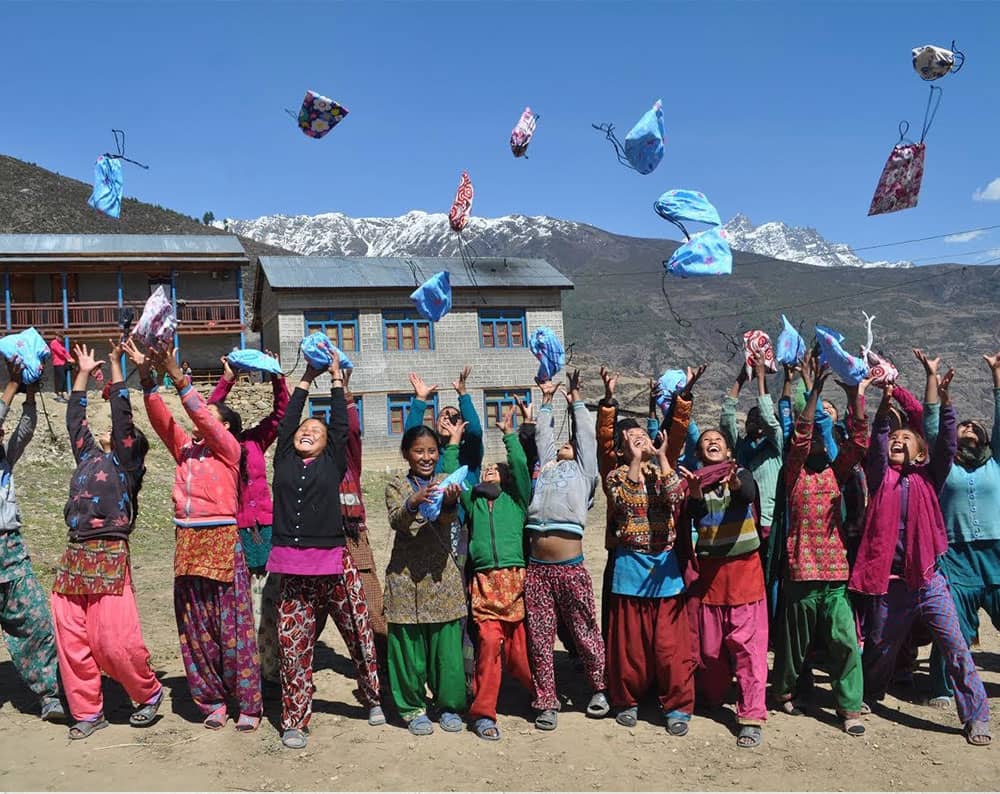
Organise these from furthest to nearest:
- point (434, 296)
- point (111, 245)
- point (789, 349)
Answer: point (111, 245)
point (434, 296)
point (789, 349)

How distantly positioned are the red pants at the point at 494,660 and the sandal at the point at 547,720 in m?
0.17

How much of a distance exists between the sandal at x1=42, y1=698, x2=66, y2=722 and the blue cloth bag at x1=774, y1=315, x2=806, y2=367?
4.92m

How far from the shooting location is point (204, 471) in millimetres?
4902

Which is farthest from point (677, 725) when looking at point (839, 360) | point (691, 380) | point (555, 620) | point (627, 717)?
point (839, 360)

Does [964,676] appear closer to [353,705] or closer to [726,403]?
[726,403]

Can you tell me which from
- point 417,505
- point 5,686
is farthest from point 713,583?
point 5,686

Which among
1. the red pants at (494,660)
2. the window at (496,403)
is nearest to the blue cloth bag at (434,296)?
the red pants at (494,660)

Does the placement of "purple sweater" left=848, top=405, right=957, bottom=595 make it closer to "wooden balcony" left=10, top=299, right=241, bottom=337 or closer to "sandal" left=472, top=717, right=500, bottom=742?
"sandal" left=472, top=717, right=500, bottom=742

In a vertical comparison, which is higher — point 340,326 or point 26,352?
point 340,326

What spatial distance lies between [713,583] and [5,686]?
4.65 metres

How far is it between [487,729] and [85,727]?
88.5 inches

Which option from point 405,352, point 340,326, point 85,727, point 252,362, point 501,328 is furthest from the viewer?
point 501,328

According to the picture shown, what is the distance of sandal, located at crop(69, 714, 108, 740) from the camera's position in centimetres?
477

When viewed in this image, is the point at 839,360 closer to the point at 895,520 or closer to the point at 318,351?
the point at 895,520
